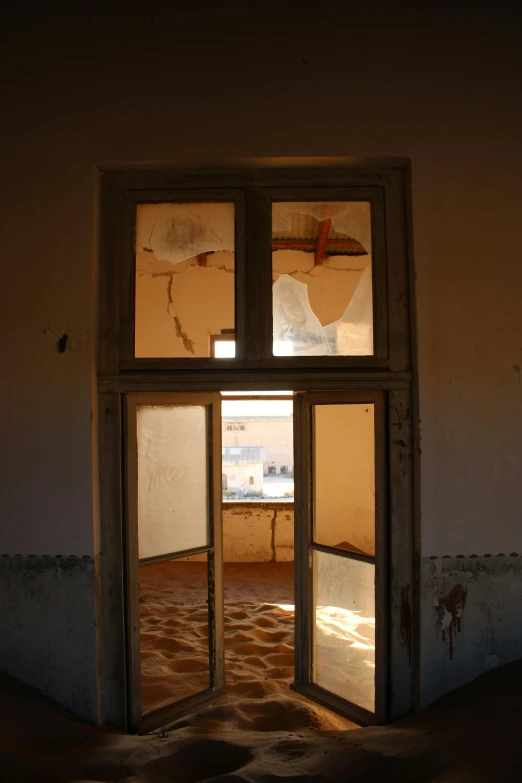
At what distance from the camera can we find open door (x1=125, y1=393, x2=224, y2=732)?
8.58ft

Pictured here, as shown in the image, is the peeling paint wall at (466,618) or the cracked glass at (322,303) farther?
the cracked glass at (322,303)

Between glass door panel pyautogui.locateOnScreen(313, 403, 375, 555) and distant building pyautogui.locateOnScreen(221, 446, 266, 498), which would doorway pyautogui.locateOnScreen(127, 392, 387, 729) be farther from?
distant building pyautogui.locateOnScreen(221, 446, 266, 498)

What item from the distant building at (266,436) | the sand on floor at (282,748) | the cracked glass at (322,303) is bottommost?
the sand on floor at (282,748)

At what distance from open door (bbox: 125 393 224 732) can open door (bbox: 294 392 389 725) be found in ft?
1.64

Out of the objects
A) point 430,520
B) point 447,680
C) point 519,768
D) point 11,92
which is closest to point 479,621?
point 447,680

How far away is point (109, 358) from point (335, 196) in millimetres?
1484

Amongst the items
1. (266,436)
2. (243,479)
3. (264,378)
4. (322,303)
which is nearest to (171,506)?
(264,378)

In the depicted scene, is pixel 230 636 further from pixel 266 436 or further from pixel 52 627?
pixel 266 436

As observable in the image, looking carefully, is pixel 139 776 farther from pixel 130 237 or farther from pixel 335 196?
pixel 335 196

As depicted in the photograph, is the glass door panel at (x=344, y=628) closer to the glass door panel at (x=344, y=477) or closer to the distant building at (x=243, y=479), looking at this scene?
the glass door panel at (x=344, y=477)

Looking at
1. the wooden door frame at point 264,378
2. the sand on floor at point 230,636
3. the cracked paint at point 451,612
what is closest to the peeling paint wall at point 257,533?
the sand on floor at point 230,636

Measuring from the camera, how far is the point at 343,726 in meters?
2.70

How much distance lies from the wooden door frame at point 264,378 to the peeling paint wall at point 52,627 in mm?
76

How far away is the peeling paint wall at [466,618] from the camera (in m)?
2.49
